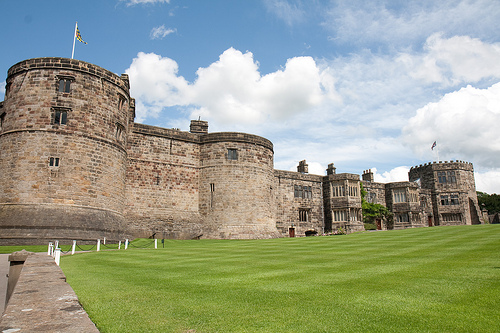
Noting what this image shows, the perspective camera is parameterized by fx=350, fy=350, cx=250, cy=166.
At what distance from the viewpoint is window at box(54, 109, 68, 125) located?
24.6m

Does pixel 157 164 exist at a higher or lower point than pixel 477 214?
higher

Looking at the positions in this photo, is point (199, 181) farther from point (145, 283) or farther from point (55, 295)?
point (55, 295)

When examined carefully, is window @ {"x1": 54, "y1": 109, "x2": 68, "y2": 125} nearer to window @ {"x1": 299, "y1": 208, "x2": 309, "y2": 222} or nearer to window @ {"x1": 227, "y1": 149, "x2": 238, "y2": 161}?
window @ {"x1": 227, "y1": 149, "x2": 238, "y2": 161}

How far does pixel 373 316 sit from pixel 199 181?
29.7m

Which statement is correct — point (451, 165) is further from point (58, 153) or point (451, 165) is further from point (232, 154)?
point (58, 153)

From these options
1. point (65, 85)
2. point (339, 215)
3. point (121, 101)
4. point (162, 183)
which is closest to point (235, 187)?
point (162, 183)

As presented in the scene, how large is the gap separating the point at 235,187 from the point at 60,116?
15467 mm

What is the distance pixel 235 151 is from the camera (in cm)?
3394

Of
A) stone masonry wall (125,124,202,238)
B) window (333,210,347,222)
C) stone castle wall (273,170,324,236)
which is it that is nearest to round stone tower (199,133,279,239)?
stone masonry wall (125,124,202,238)

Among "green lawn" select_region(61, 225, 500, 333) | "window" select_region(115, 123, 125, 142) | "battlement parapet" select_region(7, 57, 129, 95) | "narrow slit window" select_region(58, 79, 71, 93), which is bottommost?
"green lawn" select_region(61, 225, 500, 333)

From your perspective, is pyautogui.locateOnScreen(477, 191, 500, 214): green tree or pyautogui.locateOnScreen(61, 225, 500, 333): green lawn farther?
pyautogui.locateOnScreen(477, 191, 500, 214): green tree

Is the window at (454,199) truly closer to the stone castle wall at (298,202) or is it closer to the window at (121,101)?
the stone castle wall at (298,202)

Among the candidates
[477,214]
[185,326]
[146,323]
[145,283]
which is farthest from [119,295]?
[477,214]

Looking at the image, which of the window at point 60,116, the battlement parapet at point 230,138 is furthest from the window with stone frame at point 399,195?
the window at point 60,116
